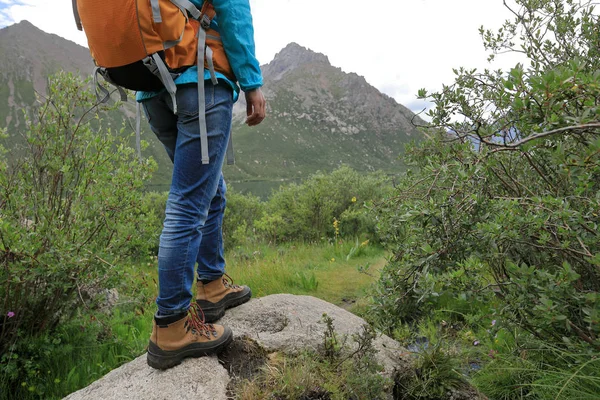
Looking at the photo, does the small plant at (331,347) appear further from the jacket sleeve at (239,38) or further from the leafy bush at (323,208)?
the leafy bush at (323,208)

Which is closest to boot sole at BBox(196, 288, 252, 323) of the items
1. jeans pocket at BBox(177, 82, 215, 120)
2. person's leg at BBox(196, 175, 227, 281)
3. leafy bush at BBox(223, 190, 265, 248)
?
person's leg at BBox(196, 175, 227, 281)

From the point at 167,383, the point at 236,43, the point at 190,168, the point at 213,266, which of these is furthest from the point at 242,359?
the point at 236,43

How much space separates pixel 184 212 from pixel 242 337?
36.4 inches

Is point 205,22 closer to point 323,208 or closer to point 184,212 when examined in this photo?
point 184,212

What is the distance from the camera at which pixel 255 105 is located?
214cm

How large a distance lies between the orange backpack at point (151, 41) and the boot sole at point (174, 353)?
103 cm

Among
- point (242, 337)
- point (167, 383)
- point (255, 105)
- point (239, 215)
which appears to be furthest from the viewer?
point (239, 215)

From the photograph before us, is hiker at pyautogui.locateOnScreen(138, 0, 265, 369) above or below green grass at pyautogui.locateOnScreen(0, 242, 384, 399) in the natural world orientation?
above

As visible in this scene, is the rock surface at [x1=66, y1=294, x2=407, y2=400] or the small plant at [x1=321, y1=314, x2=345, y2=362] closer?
the rock surface at [x1=66, y1=294, x2=407, y2=400]

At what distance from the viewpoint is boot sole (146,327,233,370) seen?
2.00 m

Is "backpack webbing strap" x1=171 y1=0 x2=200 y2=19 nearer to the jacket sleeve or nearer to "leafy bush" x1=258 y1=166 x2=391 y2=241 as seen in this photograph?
the jacket sleeve

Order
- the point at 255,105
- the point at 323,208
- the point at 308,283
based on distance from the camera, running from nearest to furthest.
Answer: the point at 255,105
the point at 308,283
the point at 323,208

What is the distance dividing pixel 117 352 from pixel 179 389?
1469 millimetres

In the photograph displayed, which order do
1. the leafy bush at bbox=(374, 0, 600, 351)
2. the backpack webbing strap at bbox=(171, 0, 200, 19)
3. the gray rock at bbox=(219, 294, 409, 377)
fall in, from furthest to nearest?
1. the gray rock at bbox=(219, 294, 409, 377)
2. the backpack webbing strap at bbox=(171, 0, 200, 19)
3. the leafy bush at bbox=(374, 0, 600, 351)
